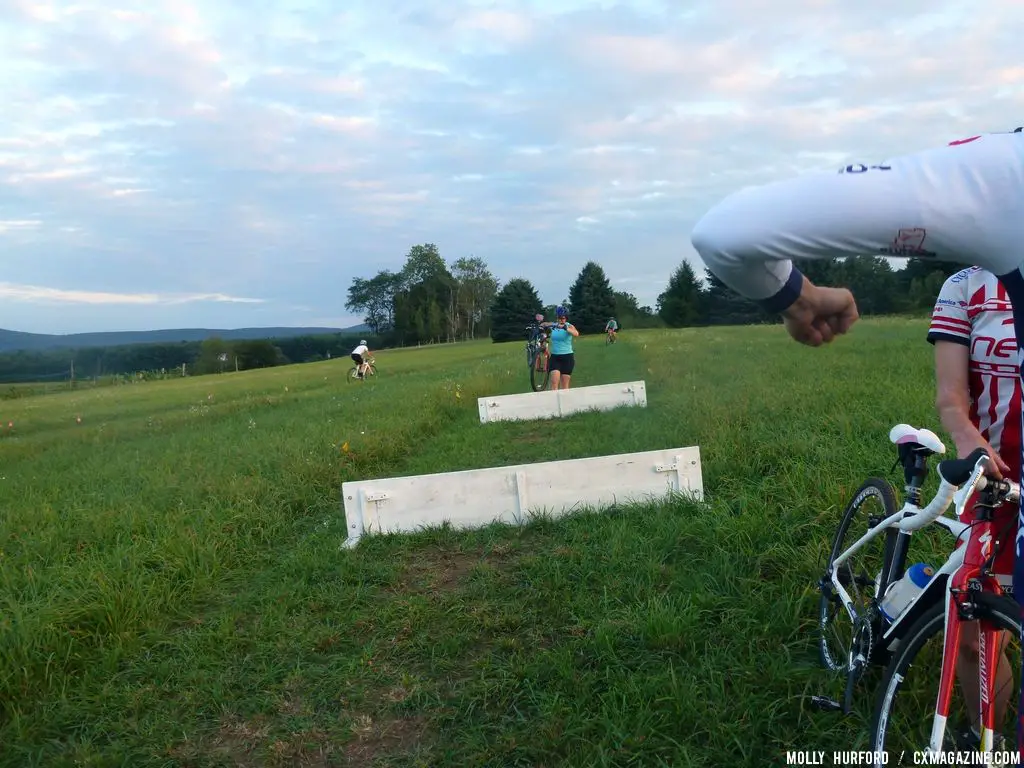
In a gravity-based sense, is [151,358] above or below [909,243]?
above

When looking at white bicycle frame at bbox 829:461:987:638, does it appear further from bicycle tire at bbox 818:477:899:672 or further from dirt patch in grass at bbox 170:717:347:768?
dirt patch in grass at bbox 170:717:347:768

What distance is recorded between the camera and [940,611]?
6.52 ft

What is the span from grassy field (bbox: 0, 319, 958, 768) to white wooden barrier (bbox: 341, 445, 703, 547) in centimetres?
20

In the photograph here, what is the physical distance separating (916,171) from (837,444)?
5223mm

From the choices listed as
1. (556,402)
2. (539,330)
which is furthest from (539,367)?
(556,402)

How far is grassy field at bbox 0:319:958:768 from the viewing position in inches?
113

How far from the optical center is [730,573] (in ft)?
12.6

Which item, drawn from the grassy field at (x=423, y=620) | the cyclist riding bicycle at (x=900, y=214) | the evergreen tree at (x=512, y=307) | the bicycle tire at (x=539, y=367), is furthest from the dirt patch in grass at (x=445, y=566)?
the evergreen tree at (x=512, y=307)

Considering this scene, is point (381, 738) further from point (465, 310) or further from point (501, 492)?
point (465, 310)

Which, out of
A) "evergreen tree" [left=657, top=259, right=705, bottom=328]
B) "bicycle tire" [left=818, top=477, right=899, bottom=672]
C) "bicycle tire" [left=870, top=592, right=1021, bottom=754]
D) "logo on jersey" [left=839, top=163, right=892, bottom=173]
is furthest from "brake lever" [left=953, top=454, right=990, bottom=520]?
"evergreen tree" [left=657, top=259, right=705, bottom=328]

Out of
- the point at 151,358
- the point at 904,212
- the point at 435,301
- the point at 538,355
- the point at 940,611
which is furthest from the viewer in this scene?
the point at 435,301

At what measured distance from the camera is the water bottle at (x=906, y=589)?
222 centimetres

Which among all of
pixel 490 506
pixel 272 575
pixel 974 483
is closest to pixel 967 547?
pixel 974 483

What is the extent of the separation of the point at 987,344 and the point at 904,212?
1.47m
